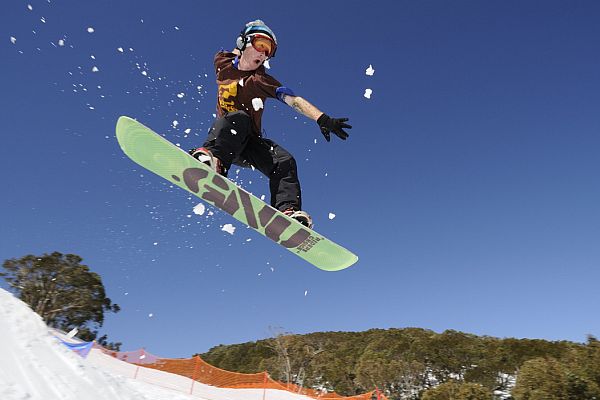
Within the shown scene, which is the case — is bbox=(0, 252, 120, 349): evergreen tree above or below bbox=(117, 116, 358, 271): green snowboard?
above

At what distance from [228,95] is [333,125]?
150cm

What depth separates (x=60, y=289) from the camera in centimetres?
3562

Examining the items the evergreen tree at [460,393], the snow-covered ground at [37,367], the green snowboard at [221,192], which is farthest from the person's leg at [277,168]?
the evergreen tree at [460,393]

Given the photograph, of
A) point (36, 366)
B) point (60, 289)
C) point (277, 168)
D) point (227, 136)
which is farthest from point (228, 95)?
point (60, 289)

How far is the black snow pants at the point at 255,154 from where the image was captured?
5875 millimetres

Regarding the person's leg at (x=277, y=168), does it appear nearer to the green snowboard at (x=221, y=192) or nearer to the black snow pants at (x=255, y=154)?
the black snow pants at (x=255, y=154)

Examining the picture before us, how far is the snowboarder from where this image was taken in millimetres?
5902

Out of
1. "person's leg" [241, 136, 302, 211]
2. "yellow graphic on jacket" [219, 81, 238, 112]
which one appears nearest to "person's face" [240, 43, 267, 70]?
"yellow graphic on jacket" [219, 81, 238, 112]

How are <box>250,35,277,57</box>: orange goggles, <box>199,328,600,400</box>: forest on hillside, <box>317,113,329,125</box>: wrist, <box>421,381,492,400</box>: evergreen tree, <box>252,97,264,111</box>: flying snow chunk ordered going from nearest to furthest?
<box>317,113,329,125</box>: wrist
<box>250,35,277,57</box>: orange goggles
<box>252,97,264,111</box>: flying snow chunk
<box>421,381,492,400</box>: evergreen tree
<box>199,328,600,400</box>: forest on hillside

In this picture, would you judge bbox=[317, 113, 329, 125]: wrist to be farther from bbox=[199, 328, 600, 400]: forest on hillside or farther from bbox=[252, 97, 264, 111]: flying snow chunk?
bbox=[199, 328, 600, 400]: forest on hillside

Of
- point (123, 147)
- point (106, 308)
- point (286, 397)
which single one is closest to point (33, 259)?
point (106, 308)

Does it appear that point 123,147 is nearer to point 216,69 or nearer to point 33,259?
point 216,69

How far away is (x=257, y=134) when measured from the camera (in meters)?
6.32

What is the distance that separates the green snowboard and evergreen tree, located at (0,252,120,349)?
32945mm
